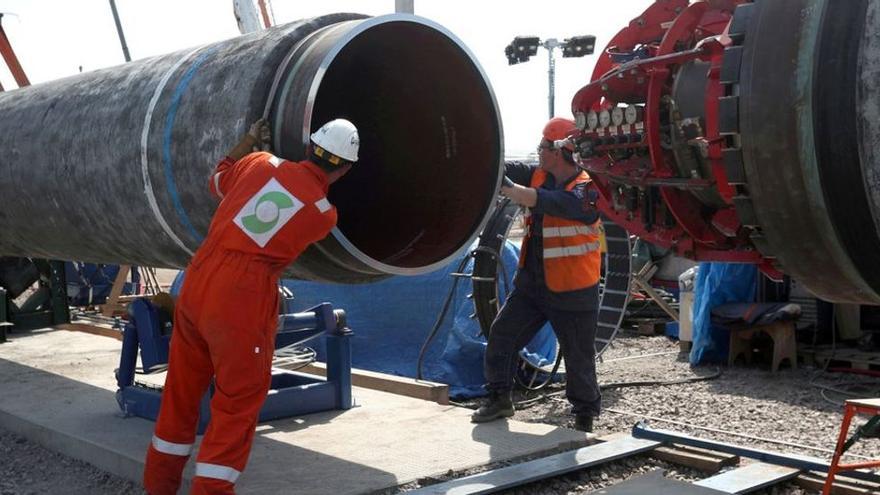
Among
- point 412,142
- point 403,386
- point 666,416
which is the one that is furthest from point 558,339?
point 666,416

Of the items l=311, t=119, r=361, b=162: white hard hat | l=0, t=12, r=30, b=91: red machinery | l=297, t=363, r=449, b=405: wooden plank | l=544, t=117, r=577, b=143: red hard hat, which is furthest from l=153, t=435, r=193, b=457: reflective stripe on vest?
l=0, t=12, r=30, b=91: red machinery

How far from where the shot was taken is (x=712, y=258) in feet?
9.73

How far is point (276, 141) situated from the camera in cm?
350

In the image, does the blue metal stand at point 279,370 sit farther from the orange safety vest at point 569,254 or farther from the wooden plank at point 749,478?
the wooden plank at point 749,478

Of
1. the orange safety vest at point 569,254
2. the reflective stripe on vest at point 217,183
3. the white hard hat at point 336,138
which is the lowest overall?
the orange safety vest at point 569,254

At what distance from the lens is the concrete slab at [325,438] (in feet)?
13.6

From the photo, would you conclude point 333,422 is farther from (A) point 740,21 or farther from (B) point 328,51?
(A) point 740,21

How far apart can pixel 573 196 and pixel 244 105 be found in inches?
81.8

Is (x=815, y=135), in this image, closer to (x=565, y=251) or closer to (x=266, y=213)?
(x=266, y=213)

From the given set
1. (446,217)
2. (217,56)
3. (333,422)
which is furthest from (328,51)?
(333,422)

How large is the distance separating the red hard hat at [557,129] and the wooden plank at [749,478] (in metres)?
1.98

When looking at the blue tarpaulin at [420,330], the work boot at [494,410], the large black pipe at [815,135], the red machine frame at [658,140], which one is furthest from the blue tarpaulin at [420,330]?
the large black pipe at [815,135]

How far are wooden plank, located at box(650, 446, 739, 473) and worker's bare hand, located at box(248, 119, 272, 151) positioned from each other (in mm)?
2547

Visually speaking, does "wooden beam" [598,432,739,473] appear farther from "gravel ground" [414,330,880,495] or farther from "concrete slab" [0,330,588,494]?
"concrete slab" [0,330,588,494]
